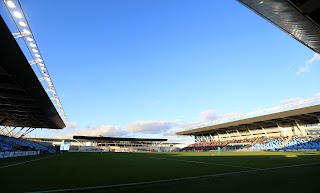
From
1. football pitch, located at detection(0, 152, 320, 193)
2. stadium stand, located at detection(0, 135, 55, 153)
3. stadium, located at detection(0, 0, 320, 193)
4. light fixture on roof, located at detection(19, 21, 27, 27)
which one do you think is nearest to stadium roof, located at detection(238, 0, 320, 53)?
stadium, located at detection(0, 0, 320, 193)

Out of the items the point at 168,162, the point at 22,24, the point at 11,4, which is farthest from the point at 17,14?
the point at 168,162

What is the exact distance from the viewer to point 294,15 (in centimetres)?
1042

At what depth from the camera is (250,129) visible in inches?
2906

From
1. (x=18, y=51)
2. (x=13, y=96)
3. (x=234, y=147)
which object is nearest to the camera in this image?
(x=18, y=51)

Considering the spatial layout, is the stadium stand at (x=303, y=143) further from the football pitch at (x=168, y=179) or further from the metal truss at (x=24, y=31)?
the metal truss at (x=24, y=31)

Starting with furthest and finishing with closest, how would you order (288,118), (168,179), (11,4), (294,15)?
(288,118) < (11,4) < (294,15) < (168,179)

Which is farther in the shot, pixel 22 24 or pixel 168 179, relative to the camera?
pixel 22 24

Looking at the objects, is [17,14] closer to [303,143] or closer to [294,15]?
[294,15]

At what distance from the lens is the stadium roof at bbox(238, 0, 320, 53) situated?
380 inches

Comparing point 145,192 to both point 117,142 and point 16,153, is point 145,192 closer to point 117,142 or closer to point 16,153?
point 16,153

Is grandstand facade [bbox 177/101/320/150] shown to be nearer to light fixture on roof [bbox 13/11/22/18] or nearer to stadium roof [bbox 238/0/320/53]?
stadium roof [bbox 238/0/320/53]

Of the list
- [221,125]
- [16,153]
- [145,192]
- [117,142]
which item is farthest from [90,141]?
[145,192]

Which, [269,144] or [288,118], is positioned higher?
[288,118]

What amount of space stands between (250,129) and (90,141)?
6900 cm
